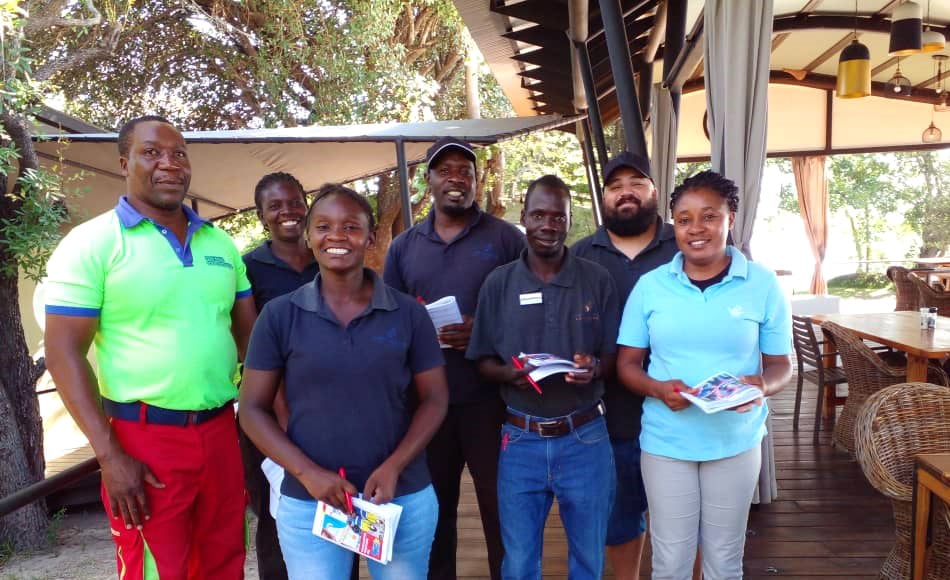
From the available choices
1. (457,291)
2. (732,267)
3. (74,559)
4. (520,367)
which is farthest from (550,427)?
(74,559)

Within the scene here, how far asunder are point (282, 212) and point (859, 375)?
386 cm

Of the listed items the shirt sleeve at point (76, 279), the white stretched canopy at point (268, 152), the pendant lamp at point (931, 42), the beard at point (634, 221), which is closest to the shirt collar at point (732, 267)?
the beard at point (634, 221)

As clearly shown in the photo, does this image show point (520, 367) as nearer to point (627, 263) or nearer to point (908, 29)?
point (627, 263)

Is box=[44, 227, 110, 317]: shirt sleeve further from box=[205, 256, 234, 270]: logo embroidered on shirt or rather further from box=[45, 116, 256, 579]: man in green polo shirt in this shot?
box=[205, 256, 234, 270]: logo embroidered on shirt

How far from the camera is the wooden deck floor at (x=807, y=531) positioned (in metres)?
3.12

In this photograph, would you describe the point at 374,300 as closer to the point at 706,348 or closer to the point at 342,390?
the point at 342,390

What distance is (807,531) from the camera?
3.46m

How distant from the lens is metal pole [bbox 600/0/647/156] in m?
4.77

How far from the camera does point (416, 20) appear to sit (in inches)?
463

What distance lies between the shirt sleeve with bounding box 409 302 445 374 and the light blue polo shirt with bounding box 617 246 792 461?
71cm

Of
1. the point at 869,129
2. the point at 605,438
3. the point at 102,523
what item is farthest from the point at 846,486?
the point at 869,129

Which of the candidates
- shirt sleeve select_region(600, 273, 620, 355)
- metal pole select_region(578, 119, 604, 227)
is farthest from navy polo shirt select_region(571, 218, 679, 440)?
metal pole select_region(578, 119, 604, 227)

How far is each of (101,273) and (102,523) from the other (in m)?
5.07

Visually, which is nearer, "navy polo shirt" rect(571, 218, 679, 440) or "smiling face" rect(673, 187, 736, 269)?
"smiling face" rect(673, 187, 736, 269)
